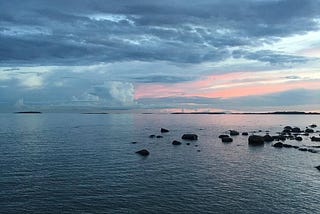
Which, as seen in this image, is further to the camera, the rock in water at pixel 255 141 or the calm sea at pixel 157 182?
the rock in water at pixel 255 141

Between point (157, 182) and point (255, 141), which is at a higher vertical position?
point (255, 141)

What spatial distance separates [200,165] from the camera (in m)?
57.2

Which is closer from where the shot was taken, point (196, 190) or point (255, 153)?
point (196, 190)

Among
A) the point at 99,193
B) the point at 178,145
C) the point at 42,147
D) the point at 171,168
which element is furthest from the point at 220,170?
the point at 42,147

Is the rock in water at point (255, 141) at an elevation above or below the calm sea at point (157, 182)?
above

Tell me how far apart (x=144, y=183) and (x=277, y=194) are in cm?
1771

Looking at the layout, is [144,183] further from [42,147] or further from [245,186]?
[42,147]

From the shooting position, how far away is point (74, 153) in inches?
2734

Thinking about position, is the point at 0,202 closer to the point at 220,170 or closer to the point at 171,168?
the point at 171,168

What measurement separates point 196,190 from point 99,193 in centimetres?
1257

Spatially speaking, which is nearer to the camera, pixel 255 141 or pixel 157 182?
pixel 157 182

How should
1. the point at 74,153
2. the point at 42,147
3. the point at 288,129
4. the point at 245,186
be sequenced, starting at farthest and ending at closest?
1. the point at 288,129
2. the point at 42,147
3. the point at 74,153
4. the point at 245,186

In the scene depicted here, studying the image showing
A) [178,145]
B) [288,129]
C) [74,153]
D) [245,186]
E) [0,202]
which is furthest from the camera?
[288,129]

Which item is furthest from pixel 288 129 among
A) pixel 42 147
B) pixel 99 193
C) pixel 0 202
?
pixel 0 202
